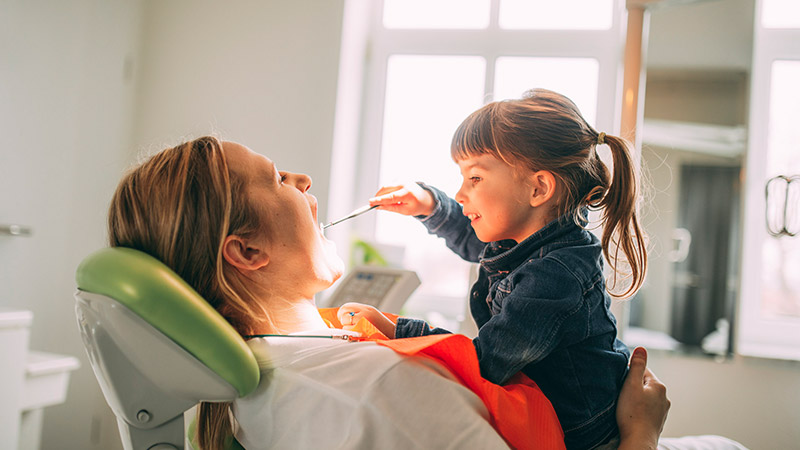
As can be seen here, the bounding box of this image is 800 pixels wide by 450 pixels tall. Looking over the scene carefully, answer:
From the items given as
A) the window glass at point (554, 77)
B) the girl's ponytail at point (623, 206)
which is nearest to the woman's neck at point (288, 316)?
the girl's ponytail at point (623, 206)

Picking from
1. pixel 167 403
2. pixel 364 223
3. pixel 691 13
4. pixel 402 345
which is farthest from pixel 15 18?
pixel 691 13

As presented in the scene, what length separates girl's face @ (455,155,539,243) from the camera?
123cm

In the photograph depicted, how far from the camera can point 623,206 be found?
1.21 meters

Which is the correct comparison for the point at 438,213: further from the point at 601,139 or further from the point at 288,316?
the point at 288,316

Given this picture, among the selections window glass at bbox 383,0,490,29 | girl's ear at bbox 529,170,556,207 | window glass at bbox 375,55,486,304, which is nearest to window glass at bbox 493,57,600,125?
window glass at bbox 375,55,486,304

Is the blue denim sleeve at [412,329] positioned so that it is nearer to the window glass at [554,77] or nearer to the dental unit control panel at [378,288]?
the dental unit control panel at [378,288]

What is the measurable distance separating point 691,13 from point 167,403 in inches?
93.8

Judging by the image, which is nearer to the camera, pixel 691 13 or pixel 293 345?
pixel 293 345

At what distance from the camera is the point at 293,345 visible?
0.93m

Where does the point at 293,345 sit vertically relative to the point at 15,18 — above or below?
below

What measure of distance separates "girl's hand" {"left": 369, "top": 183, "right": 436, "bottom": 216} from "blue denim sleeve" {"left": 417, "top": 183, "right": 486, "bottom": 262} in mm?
20

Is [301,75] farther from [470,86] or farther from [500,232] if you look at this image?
[500,232]

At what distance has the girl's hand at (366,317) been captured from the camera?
3.70 ft

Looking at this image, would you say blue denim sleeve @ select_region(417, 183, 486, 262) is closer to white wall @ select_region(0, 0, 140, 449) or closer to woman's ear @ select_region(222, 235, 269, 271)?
woman's ear @ select_region(222, 235, 269, 271)
